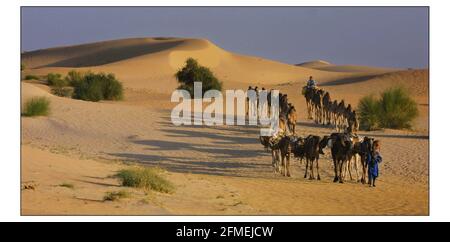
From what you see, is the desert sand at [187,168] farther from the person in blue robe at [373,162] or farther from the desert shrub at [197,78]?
the desert shrub at [197,78]

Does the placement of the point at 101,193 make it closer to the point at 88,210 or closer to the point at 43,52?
the point at 88,210

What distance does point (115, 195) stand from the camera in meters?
13.0

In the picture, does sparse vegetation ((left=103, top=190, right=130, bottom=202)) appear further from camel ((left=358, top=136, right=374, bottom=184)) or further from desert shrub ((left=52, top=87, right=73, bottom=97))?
desert shrub ((left=52, top=87, right=73, bottom=97))

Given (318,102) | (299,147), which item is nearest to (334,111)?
(318,102)

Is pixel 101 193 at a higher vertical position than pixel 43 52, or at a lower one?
lower

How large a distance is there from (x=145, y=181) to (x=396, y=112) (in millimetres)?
17516

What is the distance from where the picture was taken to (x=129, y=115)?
3056cm

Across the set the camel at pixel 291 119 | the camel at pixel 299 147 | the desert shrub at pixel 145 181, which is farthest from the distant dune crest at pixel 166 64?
the desert shrub at pixel 145 181

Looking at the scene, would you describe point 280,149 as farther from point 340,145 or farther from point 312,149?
point 340,145

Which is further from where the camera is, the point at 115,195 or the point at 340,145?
the point at 340,145

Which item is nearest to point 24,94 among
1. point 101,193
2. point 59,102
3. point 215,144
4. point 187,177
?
point 59,102

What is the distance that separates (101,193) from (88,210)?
6.56 ft

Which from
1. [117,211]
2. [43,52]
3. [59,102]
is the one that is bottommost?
[117,211]

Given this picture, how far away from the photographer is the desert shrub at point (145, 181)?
14.6 m
